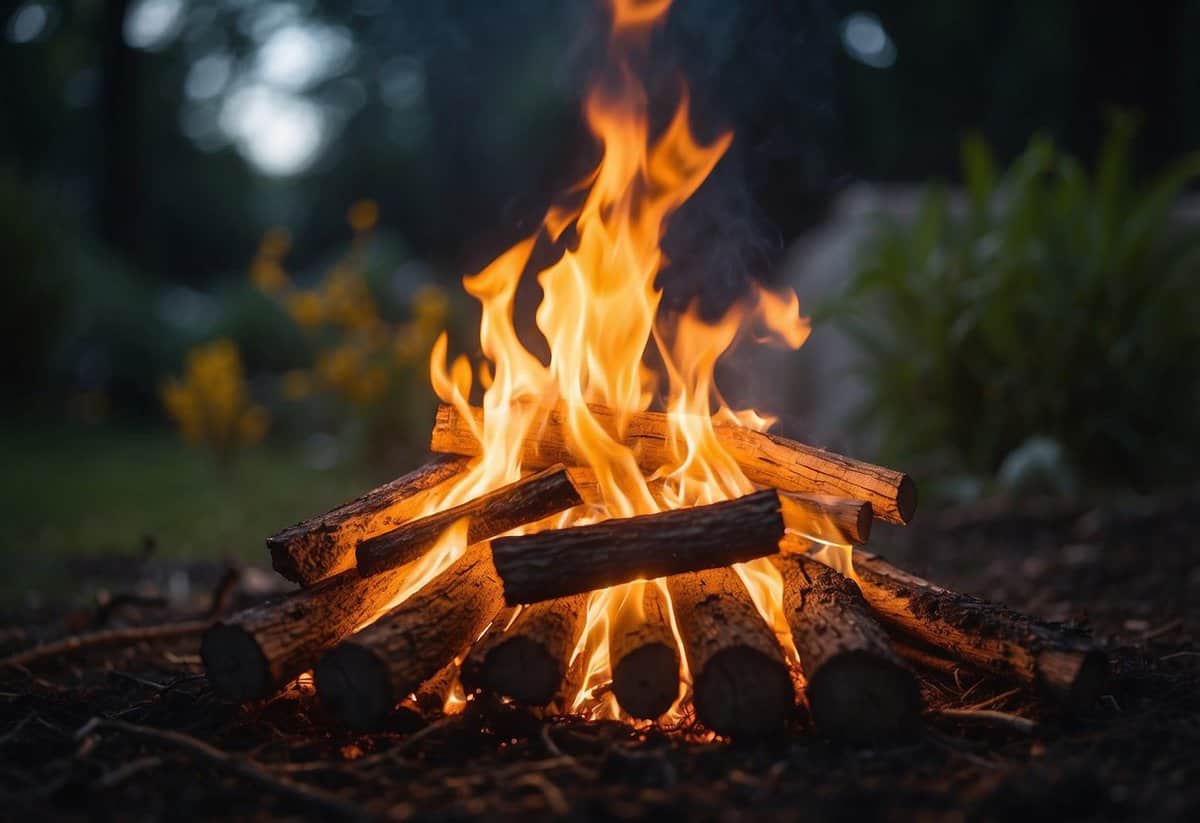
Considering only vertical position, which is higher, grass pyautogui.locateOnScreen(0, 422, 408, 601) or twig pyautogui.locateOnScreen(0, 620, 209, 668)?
grass pyautogui.locateOnScreen(0, 422, 408, 601)

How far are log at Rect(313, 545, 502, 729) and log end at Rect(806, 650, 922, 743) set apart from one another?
785 mm

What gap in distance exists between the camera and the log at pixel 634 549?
203 cm

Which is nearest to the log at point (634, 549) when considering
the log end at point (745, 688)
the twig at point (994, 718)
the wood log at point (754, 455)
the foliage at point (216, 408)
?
the log end at point (745, 688)

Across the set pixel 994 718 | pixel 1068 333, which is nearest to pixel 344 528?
pixel 994 718

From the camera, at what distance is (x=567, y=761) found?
182cm

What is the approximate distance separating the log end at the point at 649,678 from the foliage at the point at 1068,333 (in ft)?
12.6

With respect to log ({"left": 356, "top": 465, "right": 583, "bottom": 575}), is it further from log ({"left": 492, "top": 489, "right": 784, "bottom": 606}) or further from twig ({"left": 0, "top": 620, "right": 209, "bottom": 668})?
twig ({"left": 0, "top": 620, "right": 209, "bottom": 668})

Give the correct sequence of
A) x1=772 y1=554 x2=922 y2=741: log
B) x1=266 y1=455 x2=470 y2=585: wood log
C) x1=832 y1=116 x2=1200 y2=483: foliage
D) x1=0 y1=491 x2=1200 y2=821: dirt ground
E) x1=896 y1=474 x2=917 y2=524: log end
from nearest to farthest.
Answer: x1=0 y1=491 x2=1200 y2=821: dirt ground
x1=772 y1=554 x2=922 y2=741: log
x1=266 y1=455 x2=470 y2=585: wood log
x1=896 y1=474 x2=917 y2=524: log end
x1=832 y1=116 x2=1200 y2=483: foliage

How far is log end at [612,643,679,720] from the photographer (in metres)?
1.98

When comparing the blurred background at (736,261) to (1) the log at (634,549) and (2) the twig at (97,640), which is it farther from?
(2) the twig at (97,640)

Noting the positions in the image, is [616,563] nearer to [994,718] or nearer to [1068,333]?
[994,718]

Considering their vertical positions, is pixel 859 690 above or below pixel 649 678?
below

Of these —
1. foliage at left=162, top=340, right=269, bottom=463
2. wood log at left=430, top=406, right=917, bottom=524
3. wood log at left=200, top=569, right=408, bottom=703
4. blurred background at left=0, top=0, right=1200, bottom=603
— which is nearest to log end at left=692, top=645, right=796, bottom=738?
wood log at left=430, top=406, right=917, bottom=524

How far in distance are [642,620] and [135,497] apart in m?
5.88
